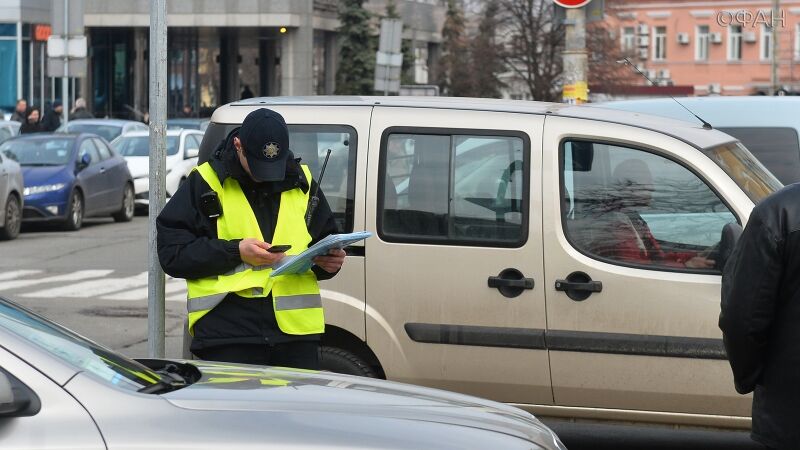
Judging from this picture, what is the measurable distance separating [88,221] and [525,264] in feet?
59.7

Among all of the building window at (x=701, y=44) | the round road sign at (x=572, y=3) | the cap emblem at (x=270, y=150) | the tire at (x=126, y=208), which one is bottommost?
the tire at (x=126, y=208)

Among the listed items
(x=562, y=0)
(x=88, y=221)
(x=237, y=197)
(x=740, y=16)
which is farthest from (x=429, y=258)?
(x=88, y=221)

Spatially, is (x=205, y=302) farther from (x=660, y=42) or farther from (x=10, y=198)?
(x=660, y=42)

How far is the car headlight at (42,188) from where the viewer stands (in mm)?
20938

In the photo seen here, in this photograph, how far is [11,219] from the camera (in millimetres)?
19625

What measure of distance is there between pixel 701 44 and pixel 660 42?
5.94 ft

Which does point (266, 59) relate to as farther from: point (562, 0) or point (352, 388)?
point (352, 388)

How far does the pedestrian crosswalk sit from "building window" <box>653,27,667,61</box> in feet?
152

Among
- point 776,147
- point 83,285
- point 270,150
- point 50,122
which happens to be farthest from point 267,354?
point 50,122

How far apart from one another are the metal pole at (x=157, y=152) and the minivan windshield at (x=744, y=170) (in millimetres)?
2465

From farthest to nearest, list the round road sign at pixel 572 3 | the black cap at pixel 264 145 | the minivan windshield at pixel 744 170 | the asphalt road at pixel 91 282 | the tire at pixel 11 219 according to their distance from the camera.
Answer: the tire at pixel 11 219, the round road sign at pixel 572 3, the asphalt road at pixel 91 282, the minivan windshield at pixel 744 170, the black cap at pixel 264 145

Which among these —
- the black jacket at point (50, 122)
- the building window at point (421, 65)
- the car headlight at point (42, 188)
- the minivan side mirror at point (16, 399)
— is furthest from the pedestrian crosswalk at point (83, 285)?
the building window at point (421, 65)

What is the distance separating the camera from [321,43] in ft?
198

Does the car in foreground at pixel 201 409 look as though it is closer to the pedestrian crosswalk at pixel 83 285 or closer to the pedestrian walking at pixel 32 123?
the pedestrian crosswalk at pixel 83 285
